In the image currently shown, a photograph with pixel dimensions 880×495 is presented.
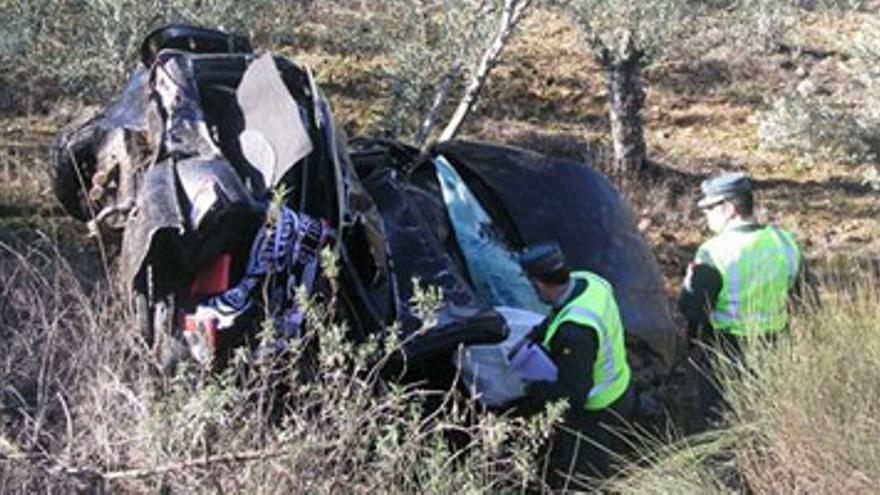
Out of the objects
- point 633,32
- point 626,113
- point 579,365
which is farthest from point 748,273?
point 626,113

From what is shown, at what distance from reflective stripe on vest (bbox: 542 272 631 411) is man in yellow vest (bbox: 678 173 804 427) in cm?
62

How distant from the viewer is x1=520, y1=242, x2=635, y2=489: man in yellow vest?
18.7 feet

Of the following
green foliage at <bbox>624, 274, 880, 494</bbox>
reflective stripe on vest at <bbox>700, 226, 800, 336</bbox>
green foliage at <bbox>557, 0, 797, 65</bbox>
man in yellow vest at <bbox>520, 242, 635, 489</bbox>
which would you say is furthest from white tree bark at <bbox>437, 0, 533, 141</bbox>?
green foliage at <bbox>624, 274, 880, 494</bbox>

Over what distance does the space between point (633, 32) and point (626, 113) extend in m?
0.94

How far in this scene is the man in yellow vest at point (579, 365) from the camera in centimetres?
570

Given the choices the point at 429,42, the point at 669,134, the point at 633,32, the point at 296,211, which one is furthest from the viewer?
the point at 669,134

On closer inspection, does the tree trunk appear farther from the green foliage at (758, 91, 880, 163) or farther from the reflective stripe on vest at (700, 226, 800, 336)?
the reflective stripe on vest at (700, 226, 800, 336)

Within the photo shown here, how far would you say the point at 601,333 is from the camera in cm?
572

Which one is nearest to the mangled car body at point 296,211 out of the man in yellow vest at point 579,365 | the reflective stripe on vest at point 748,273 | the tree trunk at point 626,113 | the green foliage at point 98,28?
the man in yellow vest at point 579,365

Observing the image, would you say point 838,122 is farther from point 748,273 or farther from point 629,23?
point 748,273

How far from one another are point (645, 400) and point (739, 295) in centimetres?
68

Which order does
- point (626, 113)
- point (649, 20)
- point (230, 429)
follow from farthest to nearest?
point (626, 113)
point (649, 20)
point (230, 429)

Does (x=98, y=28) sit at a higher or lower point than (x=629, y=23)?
higher

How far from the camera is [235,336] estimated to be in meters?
5.04
